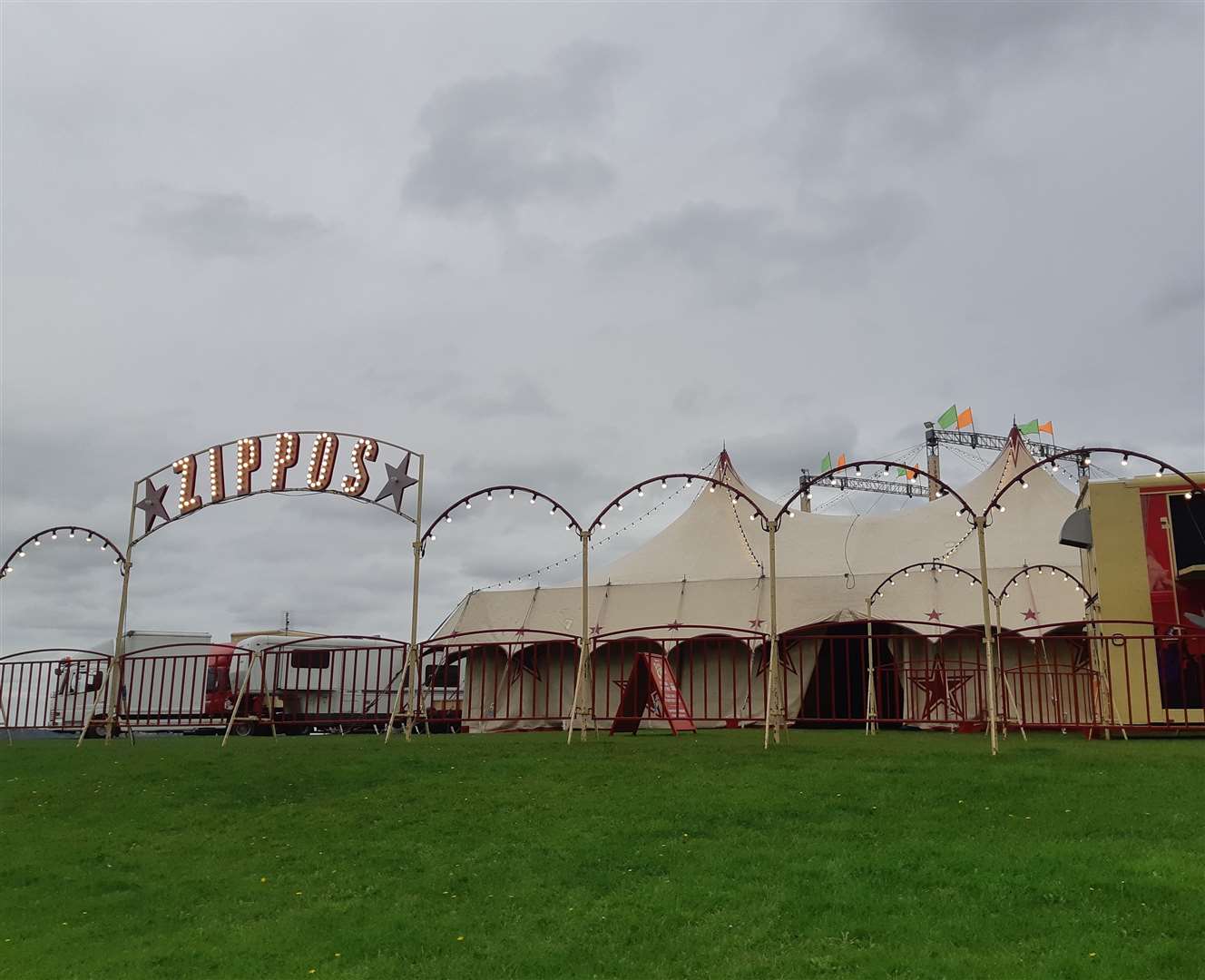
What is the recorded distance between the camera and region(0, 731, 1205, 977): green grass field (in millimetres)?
5324

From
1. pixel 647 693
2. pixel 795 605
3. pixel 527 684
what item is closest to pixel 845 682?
pixel 795 605

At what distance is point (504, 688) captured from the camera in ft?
73.8

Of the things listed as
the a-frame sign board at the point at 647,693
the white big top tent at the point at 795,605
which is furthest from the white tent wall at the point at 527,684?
the a-frame sign board at the point at 647,693

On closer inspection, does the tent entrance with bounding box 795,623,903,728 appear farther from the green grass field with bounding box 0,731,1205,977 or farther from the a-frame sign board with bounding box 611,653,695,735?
the green grass field with bounding box 0,731,1205,977

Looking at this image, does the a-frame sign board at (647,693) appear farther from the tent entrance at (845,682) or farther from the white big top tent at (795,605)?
the tent entrance at (845,682)

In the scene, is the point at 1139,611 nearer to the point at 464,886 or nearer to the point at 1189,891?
the point at 1189,891

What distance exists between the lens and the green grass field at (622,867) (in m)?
5.32

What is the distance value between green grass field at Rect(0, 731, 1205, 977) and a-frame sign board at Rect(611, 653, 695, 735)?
3.42m

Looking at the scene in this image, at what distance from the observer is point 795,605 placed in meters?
21.4

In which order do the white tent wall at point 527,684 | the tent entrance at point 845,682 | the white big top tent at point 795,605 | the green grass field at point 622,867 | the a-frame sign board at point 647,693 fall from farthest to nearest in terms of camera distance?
the white tent wall at point 527,684
the tent entrance at point 845,682
the white big top tent at point 795,605
the a-frame sign board at point 647,693
the green grass field at point 622,867

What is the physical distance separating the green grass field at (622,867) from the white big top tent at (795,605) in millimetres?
9018

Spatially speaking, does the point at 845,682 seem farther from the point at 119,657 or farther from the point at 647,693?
the point at 119,657

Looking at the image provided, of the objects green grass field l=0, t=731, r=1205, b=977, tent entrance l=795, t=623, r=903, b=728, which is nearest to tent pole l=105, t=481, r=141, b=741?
green grass field l=0, t=731, r=1205, b=977

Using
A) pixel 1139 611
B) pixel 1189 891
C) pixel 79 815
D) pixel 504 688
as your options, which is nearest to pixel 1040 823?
pixel 1189 891
